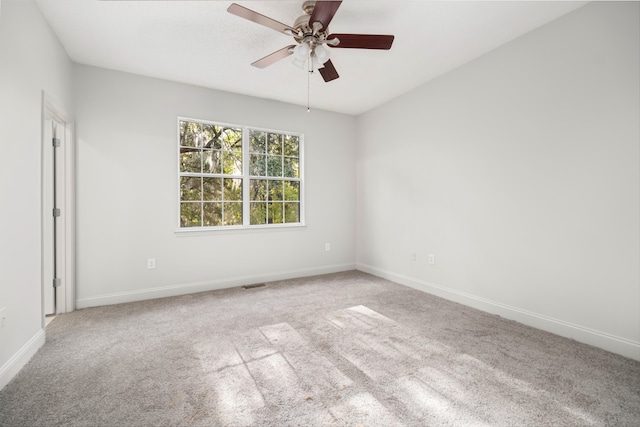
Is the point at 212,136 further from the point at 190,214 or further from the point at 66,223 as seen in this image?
the point at 66,223

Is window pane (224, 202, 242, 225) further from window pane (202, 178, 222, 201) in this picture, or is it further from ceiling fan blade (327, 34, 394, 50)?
ceiling fan blade (327, 34, 394, 50)

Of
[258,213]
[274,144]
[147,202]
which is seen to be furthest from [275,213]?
[147,202]

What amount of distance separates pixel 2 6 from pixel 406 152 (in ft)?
13.2

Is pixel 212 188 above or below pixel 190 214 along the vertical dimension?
above

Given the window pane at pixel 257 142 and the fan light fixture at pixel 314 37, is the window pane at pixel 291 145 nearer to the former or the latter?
the window pane at pixel 257 142

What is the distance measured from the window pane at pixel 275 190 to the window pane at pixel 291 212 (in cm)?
18

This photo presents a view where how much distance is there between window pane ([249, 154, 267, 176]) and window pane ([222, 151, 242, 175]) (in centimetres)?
17

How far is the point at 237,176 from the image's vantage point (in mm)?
4188

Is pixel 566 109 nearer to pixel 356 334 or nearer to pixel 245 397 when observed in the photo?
pixel 356 334

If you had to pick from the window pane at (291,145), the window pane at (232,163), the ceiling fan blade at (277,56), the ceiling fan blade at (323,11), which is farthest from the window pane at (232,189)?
the ceiling fan blade at (323,11)

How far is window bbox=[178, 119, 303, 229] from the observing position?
390 centimetres

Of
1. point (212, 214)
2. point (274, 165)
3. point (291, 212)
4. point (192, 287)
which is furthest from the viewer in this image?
point (291, 212)

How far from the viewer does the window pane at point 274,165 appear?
4.48 m

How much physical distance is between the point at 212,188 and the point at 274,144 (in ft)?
3.86
